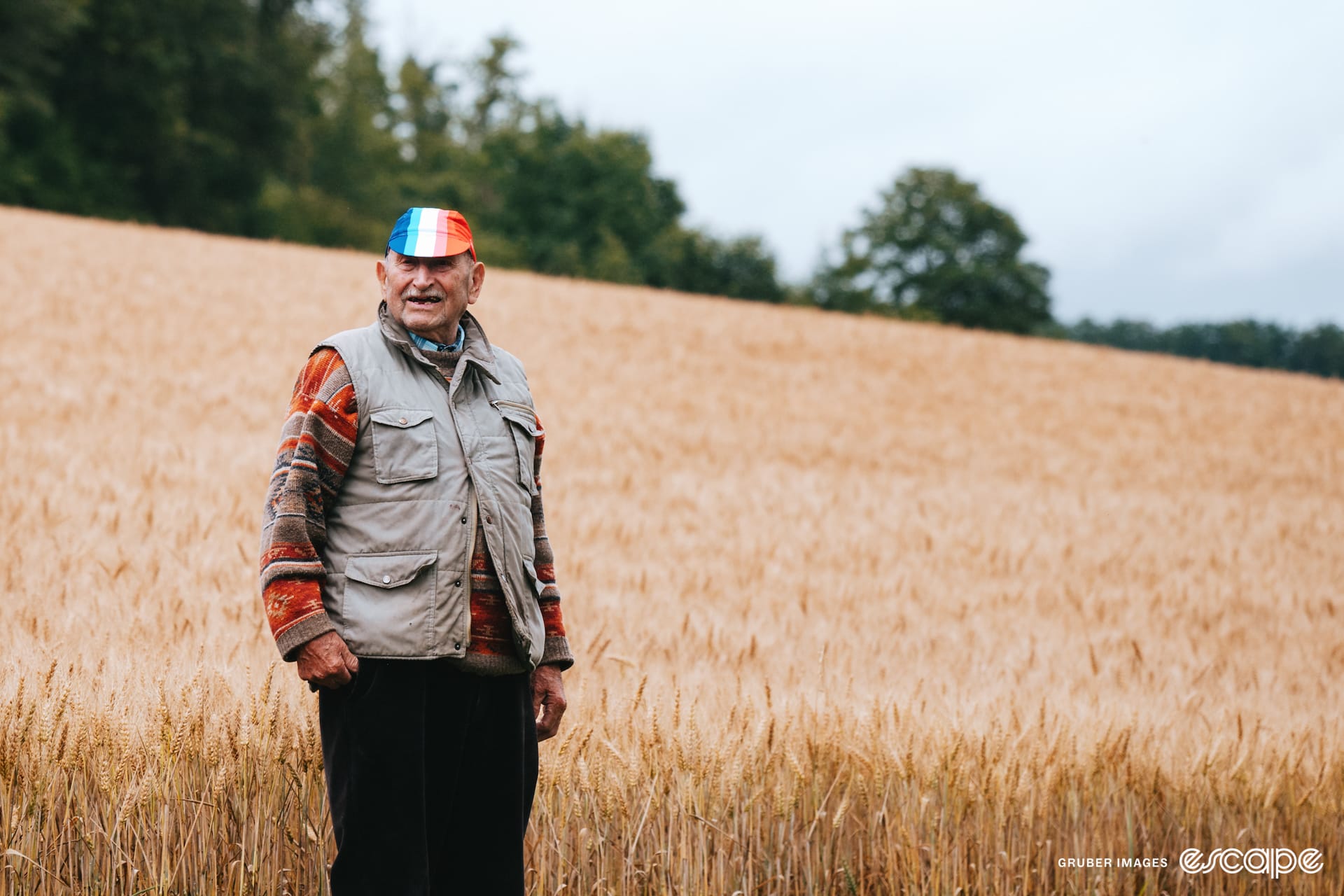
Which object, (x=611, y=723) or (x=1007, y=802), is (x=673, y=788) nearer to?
(x=611, y=723)

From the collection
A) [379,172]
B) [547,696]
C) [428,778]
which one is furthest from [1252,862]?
[379,172]

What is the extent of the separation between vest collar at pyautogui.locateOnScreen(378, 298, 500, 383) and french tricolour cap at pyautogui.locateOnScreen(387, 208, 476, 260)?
134 millimetres

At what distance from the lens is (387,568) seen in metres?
2.06

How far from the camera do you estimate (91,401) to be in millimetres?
8977

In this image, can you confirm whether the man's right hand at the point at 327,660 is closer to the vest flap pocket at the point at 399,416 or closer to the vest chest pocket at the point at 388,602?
the vest chest pocket at the point at 388,602

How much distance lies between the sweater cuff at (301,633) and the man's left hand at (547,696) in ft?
1.88

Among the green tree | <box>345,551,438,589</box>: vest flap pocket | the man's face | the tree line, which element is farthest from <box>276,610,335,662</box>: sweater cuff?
the green tree

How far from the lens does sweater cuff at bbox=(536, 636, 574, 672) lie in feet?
7.90

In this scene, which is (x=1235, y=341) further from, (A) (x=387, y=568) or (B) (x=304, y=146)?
(A) (x=387, y=568)

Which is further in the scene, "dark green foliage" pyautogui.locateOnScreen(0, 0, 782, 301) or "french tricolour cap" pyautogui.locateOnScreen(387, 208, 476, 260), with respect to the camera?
"dark green foliage" pyautogui.locateOnScreen(0, 0, 782, 301)

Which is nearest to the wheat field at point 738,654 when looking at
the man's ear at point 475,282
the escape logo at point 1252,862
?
the escape logo at point 1252,862

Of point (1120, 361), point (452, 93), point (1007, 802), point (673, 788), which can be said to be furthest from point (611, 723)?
point (452, 93)

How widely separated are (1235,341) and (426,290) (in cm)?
7296

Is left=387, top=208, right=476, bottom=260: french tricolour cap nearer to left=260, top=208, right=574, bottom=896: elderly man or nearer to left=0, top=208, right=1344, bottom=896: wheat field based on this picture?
left=260, top=208, right=574, bottom=896: elderly man
